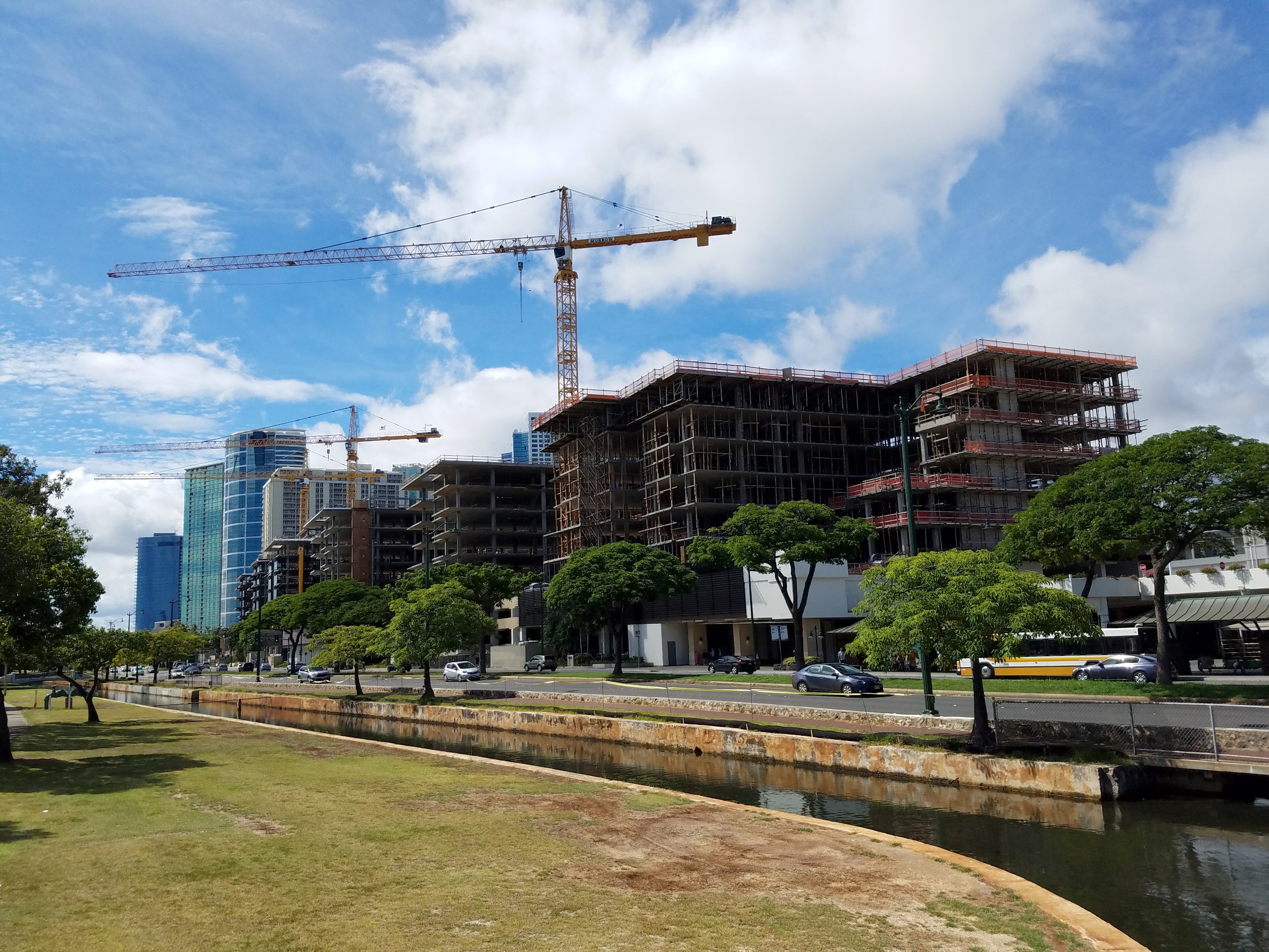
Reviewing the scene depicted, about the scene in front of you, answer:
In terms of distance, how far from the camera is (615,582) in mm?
64625

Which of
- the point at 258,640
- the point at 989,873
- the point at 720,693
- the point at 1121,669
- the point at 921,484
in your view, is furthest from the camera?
the point at 258,640

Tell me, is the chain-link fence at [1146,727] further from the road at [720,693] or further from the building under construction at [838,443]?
the building under construction at [838,443]

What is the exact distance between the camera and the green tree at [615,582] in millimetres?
64688

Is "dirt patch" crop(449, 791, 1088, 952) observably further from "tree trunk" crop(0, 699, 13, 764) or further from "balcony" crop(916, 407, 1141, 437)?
"balcony" crop(916, 407, 1141, 437)

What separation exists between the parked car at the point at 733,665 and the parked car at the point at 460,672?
59.3ft

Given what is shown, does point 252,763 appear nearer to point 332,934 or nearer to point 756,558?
point 332,934

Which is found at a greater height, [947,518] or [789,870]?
[947,518]

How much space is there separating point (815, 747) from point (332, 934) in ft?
57.4

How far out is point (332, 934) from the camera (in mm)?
9172

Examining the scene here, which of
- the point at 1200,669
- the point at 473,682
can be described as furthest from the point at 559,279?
the point at 1200,669

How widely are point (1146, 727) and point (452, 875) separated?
16659mm

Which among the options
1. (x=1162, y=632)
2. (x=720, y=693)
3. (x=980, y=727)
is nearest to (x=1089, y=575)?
(x=1162, y=632)

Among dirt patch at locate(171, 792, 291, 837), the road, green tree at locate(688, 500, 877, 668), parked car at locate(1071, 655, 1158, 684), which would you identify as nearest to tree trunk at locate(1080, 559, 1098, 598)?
parked car at locate(1071, 655, 1158, 684)

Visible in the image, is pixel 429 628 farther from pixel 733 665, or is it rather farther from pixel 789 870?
pixel 789 870
